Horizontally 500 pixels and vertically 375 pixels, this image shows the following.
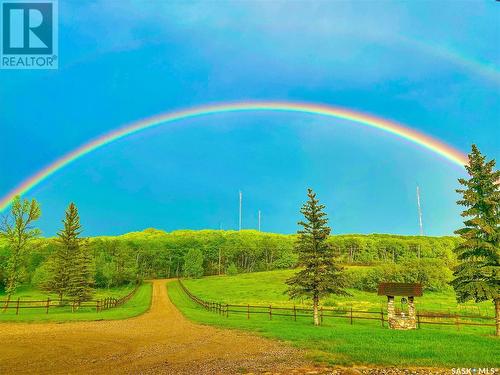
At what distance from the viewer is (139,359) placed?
1338 centimetres

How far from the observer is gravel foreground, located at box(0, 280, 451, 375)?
11.9m

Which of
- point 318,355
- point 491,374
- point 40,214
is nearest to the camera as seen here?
point 491,374

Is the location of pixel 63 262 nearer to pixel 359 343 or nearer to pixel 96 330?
pixel 96 330

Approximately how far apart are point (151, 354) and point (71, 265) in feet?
109

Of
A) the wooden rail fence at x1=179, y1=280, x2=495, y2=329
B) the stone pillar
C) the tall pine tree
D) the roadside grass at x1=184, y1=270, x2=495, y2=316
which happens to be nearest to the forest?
the roadside grass at x1=184, y1=270, x2=495, y2=316

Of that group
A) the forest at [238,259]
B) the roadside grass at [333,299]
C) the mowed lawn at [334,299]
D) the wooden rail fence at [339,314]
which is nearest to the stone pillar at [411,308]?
the wooden rail fence at [339,314]

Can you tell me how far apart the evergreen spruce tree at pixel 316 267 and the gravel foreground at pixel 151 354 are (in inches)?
396

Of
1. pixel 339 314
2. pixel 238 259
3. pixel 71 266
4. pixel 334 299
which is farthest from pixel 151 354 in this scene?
pixel 238 259

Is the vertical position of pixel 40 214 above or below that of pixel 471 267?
above

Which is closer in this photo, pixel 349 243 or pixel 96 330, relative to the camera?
pixel 96 330

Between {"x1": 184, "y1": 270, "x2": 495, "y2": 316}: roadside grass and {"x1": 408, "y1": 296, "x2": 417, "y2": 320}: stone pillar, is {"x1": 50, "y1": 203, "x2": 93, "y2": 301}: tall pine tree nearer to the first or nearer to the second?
{"x1": 184, "y1": 270, "x2": 495, "y2": 316}: roadside grass

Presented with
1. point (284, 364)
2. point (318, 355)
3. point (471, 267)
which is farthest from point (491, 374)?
point (471, 267)

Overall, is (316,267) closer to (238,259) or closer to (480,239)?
(480,239)

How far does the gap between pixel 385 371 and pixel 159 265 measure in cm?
13034
